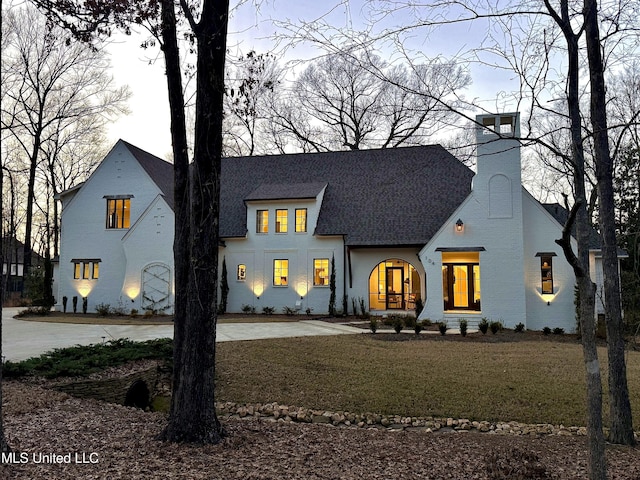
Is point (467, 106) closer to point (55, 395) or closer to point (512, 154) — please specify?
point (55, 395)

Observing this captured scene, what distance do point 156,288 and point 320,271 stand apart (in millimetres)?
7096

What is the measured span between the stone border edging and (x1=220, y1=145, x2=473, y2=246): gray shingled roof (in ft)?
42.3

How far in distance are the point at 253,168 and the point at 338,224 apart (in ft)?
20.5

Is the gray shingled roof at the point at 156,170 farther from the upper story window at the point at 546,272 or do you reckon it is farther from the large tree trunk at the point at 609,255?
the large tree trunk at the point at 609,255

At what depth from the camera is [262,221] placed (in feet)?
69.2

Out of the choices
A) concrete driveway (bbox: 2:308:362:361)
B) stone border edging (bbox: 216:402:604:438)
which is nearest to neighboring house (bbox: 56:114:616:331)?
concrete driveway (bbox: 2:308:362:361)

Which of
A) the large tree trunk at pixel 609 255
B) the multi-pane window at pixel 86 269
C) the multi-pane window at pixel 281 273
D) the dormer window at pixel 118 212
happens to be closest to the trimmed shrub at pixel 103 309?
the multi-pane window at pixel 86 269

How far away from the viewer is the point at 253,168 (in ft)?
78.0

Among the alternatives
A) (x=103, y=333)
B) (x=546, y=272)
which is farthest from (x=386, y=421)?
(x=546, y=272)

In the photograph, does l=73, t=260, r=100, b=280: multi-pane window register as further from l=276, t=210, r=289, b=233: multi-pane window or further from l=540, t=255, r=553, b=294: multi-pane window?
l=540, t=255, r=553, b=294: multi-pane window

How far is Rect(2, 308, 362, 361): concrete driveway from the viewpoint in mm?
10641

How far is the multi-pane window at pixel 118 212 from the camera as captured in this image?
21.5 m

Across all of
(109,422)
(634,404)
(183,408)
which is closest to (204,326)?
(183,408)

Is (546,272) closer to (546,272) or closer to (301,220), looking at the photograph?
(546,272)
